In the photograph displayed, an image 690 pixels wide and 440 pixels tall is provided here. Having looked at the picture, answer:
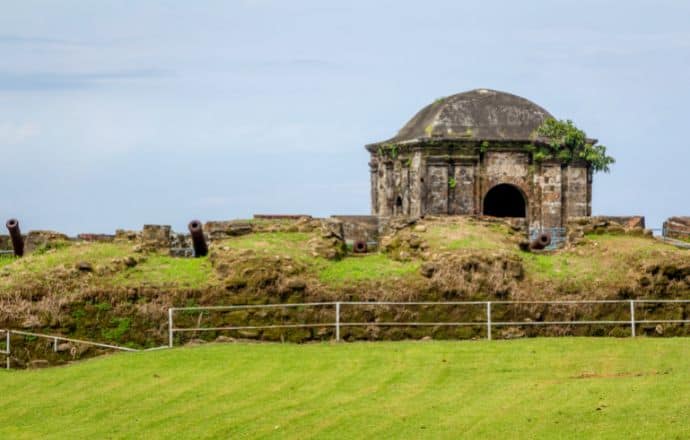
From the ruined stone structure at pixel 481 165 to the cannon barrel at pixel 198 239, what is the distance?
40.9 feet

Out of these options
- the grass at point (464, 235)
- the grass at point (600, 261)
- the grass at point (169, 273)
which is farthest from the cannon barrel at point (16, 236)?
the grass at point (600, 261)

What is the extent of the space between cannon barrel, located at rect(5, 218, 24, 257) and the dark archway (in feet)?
58.5

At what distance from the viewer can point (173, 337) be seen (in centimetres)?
2800

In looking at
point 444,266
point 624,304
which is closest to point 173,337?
point 444,266

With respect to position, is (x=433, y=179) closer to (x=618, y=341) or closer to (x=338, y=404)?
(x=618, y=341)

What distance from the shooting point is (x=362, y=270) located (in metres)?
30.0

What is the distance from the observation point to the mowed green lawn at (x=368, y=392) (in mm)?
18672

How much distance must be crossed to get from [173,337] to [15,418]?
7.27 metres

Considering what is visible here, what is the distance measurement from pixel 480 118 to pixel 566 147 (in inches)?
124

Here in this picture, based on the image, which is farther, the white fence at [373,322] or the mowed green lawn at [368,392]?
the white fence at [373,322]

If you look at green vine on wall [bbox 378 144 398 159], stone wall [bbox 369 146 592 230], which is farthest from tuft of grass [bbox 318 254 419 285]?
green vine on wall [bbox 378 144 398 159]

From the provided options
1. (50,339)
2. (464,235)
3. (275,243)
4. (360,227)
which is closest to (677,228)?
(360,227)

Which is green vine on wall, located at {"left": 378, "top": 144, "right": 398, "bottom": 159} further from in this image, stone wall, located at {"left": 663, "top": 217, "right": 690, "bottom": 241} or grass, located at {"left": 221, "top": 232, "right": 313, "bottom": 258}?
grass, located at {"left": 221, "top": 232, "right": 313, "bottom": 258}

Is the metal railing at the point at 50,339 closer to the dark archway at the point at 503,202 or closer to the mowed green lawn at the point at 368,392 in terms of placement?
the mowed green lawn at the point at 368,392
